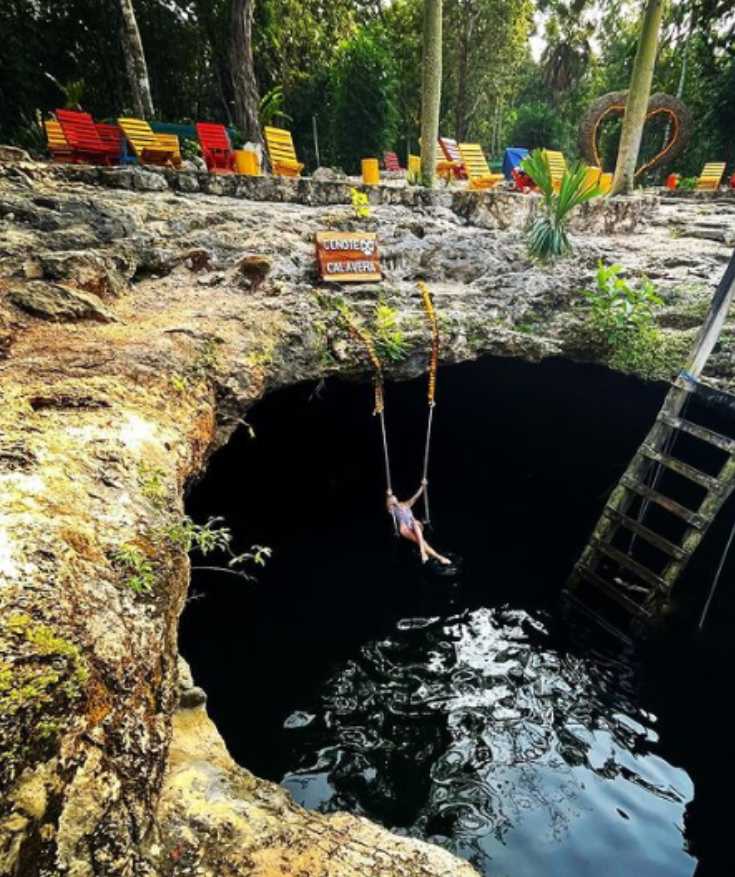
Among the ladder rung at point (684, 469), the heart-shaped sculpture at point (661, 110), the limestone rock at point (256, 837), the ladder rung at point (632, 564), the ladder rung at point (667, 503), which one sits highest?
the heart-shaped sculpture at point (661, 110)

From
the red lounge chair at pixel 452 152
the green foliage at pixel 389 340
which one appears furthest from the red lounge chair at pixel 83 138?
the red lounge chair at pixel 452 152

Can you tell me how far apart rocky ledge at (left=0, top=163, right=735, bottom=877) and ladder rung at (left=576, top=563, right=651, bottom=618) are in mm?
2675

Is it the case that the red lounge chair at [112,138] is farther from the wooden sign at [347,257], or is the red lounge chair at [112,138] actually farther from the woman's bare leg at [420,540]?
the woman's bare leg at [420,540]

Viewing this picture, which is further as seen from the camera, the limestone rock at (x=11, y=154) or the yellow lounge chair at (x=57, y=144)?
the yellow lounge chair at (x=57, y=144)

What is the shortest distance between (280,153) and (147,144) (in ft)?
8.94

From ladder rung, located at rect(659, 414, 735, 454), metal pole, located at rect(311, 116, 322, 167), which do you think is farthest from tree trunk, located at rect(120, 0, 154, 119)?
ladder rung, located at rect(659, 414, 735, 454)

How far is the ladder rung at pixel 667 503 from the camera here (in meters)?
5.16

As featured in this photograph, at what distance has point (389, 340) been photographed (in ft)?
19.0

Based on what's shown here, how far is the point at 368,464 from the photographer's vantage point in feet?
26.8

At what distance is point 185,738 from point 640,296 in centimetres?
676

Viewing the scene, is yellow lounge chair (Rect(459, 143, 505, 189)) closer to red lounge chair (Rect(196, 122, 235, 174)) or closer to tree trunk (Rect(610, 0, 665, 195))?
tree trunk (Rect(610, 0, 665, 195))

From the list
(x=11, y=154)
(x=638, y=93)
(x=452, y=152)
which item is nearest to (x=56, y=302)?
(x=11, y=154)

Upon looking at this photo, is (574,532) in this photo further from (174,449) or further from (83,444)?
(83,444)

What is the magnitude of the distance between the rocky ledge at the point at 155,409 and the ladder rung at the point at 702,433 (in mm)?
724
